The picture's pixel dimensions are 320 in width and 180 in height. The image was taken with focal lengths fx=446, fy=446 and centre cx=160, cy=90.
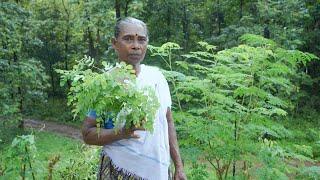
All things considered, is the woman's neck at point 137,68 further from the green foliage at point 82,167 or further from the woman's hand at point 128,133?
the green foliage at point 82,167

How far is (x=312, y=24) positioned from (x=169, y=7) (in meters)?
5.67

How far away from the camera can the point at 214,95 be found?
14.9 ft

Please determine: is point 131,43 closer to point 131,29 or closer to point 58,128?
point 131,29

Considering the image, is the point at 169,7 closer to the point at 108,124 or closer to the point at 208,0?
the point at 208,0

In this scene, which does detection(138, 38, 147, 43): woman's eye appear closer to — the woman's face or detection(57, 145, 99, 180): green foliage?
the woman's face

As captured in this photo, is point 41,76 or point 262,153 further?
point 41,76

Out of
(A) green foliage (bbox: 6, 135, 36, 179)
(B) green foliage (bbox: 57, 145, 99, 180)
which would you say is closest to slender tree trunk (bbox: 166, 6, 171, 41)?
(B) green foliage (bbox: 57, 145, 99, 180)

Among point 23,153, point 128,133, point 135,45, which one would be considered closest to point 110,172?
point 128,133

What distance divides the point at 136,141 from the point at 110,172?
0.84 feet

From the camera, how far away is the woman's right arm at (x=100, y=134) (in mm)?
2186

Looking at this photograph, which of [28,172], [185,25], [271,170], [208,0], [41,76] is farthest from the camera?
[208,0]

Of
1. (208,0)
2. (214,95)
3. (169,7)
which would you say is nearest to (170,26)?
(169,7)

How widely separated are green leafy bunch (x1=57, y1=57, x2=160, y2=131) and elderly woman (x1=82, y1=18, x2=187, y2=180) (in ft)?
0.60

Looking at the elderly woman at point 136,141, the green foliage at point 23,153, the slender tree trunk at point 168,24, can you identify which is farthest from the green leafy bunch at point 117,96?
the slender tree trunk at point 168,24
